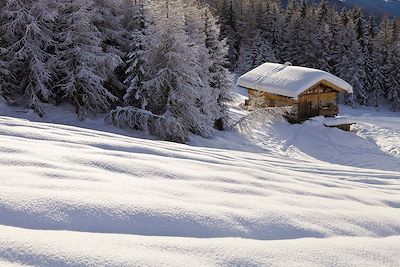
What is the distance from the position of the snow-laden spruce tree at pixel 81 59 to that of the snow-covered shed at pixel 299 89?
14.4m

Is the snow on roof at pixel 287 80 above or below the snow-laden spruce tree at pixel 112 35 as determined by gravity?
below

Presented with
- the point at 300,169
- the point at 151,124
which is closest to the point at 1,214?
the point at 300,169

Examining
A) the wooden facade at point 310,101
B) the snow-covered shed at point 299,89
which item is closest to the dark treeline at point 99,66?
the snow-covered shed at point 299,89

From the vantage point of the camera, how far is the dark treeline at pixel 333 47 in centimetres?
5253

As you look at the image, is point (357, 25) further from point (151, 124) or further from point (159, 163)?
point (159, 163)

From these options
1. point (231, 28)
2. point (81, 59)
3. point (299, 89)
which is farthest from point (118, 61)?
point (231, 28)

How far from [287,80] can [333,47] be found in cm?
2839

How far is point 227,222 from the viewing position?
14.1 ft

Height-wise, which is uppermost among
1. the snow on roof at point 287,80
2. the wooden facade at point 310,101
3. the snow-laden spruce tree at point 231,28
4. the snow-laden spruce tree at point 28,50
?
the snow-laden spruce tree at point 231,28

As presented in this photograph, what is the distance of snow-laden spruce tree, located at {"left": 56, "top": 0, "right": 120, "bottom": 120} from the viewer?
18.5 meters

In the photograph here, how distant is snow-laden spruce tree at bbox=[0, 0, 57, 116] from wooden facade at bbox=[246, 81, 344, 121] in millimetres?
17079

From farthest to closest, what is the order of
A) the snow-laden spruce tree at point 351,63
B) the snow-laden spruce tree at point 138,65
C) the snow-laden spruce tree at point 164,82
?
the snow-laden spruce tree at point 351,63
the snow-laden spruce tree at point 138,65
the snow-laden spruce tree at point 164,82

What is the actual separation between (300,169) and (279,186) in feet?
11.8

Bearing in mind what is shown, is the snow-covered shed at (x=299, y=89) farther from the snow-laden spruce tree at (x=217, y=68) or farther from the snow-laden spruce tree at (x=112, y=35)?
the snow-laden spruce tree at (x=112, y=35)
